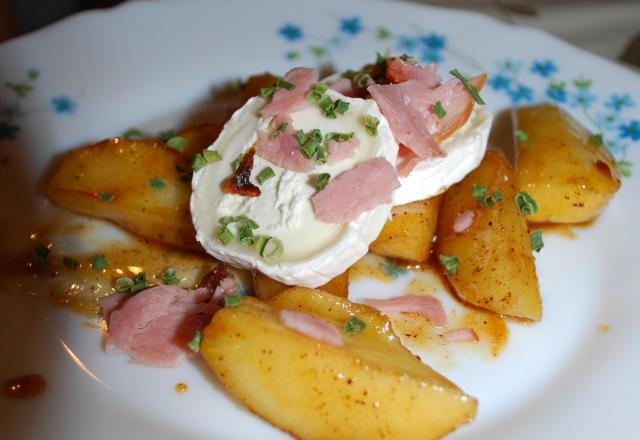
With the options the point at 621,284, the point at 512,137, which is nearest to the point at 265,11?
the point at 512,137

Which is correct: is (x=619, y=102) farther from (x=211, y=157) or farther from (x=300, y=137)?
(x=211, y=157)

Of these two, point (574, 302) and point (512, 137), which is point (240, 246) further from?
point (512, 137)

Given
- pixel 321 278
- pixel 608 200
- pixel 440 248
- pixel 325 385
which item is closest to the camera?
pixel 325 385

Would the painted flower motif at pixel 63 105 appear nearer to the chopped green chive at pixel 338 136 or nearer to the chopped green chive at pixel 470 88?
the chopped green chive at pixel 338 136

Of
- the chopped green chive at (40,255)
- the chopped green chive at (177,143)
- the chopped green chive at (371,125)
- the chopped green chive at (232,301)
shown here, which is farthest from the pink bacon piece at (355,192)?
the chopped green chive at (40,255)

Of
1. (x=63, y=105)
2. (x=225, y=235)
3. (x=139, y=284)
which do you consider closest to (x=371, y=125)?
(x=225, y=235)

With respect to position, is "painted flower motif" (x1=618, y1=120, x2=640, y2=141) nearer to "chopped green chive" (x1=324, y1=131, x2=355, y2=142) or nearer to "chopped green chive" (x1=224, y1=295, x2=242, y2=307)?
"chopped green chive" (x1=324, y1=131, x2=355, y2=142)
